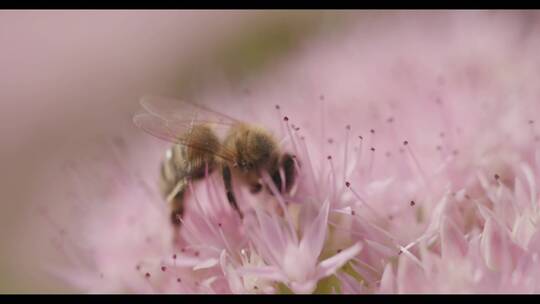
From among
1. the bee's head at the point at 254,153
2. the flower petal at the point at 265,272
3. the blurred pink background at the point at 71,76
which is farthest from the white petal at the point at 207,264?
the blurred pink background at the point at 71,76

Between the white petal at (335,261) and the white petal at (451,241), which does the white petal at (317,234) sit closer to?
the white petal at (335,261)

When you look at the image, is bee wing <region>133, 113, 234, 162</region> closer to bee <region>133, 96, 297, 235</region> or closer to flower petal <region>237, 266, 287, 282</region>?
bee <region>133, 96, 297, 235</region>

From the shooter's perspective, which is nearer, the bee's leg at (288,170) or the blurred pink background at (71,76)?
the bee's leg at (288,170)

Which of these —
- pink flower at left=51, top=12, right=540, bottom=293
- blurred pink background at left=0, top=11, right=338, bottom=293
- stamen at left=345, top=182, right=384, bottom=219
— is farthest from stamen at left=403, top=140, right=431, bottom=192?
blurred pink background at left=0, top=11, right=338, bottom=293

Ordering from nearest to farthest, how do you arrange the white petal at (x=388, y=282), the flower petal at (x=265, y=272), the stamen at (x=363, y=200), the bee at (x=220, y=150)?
the white petal at (x=388, y=282) → the flower petal at (x=265, y=272) → the stamen at (x=363, y=200) → the bee at (x=220, y=150)

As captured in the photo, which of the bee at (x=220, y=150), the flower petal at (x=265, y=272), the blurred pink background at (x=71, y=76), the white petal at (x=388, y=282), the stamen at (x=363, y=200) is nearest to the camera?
the white petal at (x=388, y=282)
